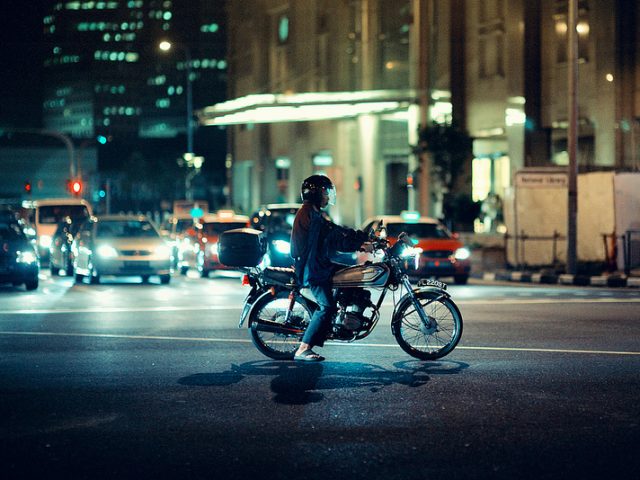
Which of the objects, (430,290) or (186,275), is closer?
(430,290)

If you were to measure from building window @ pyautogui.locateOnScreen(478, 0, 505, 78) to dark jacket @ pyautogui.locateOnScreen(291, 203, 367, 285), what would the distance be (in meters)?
36.0

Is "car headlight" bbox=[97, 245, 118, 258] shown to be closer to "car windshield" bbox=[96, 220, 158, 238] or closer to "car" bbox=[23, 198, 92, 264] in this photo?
"car windshield" bbox=[96, 220, 158, 238]

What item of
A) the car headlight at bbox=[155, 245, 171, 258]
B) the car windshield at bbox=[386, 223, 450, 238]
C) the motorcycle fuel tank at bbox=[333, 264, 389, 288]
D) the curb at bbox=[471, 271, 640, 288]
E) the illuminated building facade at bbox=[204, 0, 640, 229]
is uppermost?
the illuminated building facade at bbox=[204, 0, 640, 229]

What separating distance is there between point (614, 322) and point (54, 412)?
8.92 metres

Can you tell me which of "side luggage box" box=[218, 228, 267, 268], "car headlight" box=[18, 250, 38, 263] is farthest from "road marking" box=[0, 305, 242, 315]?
"side luggage box" box=[218, 228, 267, 268]

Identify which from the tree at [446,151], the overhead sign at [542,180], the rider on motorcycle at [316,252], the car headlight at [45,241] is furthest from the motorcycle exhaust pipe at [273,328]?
the tree at [446,151]

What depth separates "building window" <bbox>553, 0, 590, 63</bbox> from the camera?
3991 cm

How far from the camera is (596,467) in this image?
665 cm

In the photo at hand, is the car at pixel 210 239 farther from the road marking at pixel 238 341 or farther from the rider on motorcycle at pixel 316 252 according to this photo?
the rider on motorcycle at pixel 316 252

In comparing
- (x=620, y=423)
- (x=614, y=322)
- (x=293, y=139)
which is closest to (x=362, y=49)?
(x=293, y=139)

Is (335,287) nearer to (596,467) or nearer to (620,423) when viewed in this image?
(620,423)

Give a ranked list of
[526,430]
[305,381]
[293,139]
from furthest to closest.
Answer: [293,139] → [305,381] → [526,430]

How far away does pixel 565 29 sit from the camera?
41.9 m

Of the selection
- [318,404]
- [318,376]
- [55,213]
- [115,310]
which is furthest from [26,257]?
[318,404]
